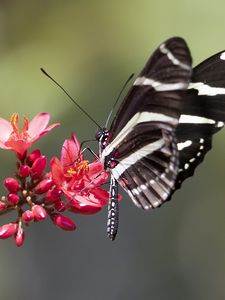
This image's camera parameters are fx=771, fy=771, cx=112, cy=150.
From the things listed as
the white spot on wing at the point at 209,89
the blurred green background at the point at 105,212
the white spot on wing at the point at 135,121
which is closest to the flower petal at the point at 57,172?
the white spot on wing at the point at 135,121

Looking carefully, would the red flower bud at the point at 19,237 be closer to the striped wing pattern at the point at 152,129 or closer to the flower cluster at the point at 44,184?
the flower cluster at the point at 44,184

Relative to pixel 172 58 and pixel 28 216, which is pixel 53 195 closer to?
pixel 28 216

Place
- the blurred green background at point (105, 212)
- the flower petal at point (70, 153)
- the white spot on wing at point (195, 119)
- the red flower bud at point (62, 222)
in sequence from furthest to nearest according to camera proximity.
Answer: the blurred green background at point (105, 212) < the white spot on wing at point (195, 119) < the flower petal at point (70, 153) < the red flower bud at point (62, 222)

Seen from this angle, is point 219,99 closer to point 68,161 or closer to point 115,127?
point 115,127

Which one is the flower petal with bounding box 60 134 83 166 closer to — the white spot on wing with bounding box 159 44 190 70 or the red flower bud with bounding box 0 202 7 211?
the red flower bud with bounding box 0 202 7 211

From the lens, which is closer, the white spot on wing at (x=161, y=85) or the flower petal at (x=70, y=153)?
the white spot on wing at (x=161, y=85)

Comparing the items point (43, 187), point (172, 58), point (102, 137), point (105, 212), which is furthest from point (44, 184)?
point (105, 212)

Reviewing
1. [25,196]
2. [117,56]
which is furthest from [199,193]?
[25,196]

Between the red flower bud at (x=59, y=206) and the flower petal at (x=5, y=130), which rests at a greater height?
the flower petal at (x=5, y=130)

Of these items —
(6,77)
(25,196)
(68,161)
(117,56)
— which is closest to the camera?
(25,196)
